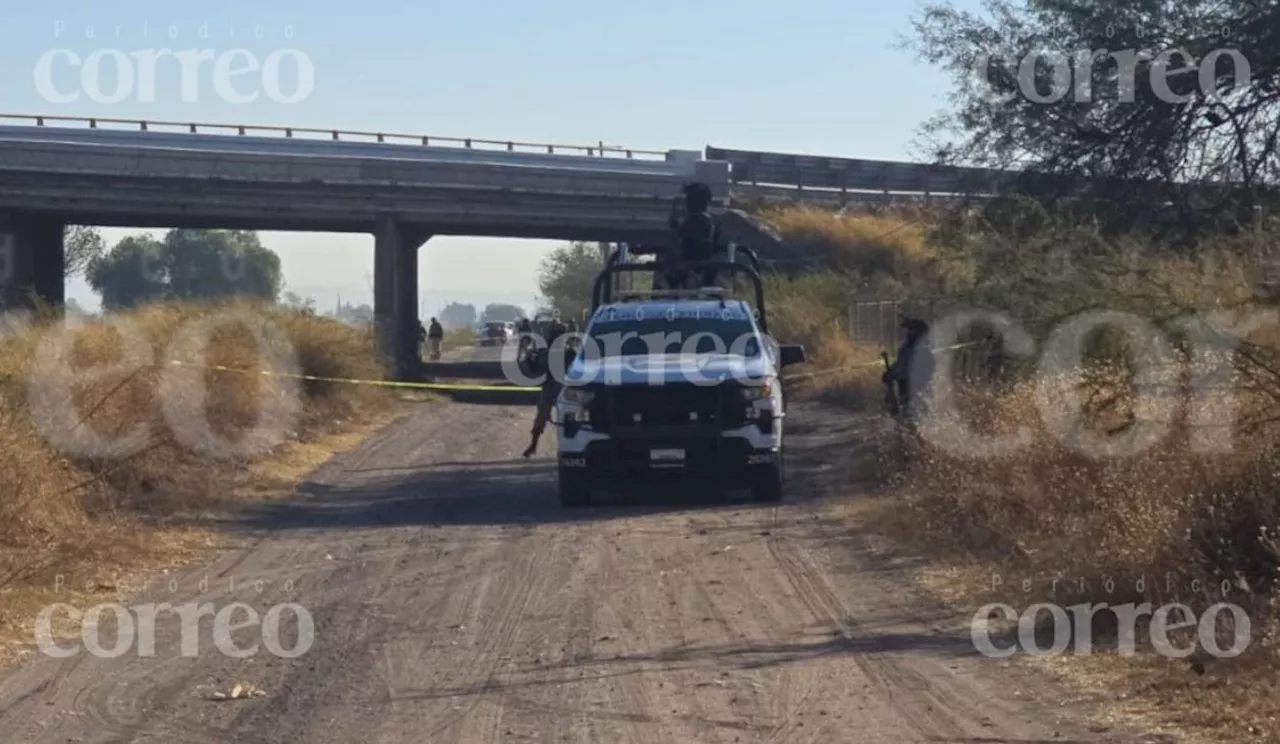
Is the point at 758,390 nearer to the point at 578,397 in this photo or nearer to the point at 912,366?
the point at 578,397

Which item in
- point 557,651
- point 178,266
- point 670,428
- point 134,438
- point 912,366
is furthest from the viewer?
point 178,266

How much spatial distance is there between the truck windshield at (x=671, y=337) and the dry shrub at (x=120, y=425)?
4.41 meters

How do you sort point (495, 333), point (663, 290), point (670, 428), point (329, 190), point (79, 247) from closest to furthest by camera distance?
point (670, 428) < point (663, 290) < point (329, 190) < point (79, 247) < point (495, 333)

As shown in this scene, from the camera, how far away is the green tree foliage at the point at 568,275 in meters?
117

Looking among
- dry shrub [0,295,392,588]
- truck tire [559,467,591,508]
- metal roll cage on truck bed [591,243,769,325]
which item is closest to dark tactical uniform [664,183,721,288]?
metal roll cage on truck bed [591,243,769,325]

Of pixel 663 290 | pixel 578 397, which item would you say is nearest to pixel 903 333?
pixel 663 290

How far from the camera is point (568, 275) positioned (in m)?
Result: 130

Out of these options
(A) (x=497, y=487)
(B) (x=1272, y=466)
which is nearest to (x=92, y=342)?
(A) (x=497, y=487)

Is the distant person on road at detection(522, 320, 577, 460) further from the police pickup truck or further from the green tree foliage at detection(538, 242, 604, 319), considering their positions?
the green tree foliage at detection(538, 242, 604, 319)

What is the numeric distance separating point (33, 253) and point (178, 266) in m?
66.1

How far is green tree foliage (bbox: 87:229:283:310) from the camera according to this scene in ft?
347

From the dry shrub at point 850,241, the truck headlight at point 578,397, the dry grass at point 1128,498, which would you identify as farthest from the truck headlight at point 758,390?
the dry shrub at point 850,241

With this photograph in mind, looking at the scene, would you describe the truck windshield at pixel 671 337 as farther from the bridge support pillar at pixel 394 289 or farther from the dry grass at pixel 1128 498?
the bridge support pillar at pixel 394 289

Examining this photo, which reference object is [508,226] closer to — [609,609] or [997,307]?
[997,307]
